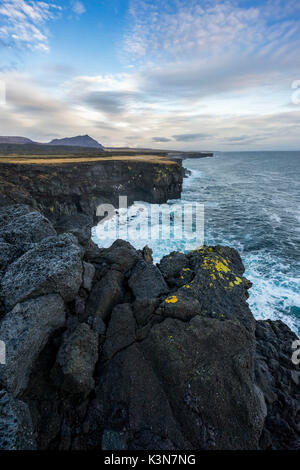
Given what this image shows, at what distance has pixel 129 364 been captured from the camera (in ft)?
24.0

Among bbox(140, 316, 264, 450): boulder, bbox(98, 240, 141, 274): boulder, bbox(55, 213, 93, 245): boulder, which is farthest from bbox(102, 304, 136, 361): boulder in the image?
bbox(55, 213, 93, 245): boulder

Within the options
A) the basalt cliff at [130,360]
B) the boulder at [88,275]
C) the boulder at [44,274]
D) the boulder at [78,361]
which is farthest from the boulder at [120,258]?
the boulder at [78,361]

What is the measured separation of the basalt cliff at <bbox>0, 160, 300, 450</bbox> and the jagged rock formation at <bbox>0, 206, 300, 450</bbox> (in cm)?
3

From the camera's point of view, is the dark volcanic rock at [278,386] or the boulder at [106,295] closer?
the dark volcanic rock at [278,386]

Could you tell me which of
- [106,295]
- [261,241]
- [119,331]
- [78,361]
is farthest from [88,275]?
[261,241]

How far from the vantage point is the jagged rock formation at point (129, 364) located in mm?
6016

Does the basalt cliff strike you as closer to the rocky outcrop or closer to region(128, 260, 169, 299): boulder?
region(128, 260, 169, 299): boulder

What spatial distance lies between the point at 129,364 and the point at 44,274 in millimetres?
4707

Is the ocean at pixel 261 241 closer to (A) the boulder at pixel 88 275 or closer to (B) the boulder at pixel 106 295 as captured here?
(B) the boulder at pixel 106 295

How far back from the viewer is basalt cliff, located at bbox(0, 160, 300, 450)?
603 centimetres

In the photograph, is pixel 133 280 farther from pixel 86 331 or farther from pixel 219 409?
pixel 219 409

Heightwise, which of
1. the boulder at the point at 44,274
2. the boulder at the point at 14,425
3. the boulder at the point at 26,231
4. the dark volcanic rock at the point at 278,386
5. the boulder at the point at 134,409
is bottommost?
the dark volcanic rock at the point at 278,386

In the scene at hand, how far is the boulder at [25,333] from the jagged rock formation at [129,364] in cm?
3
